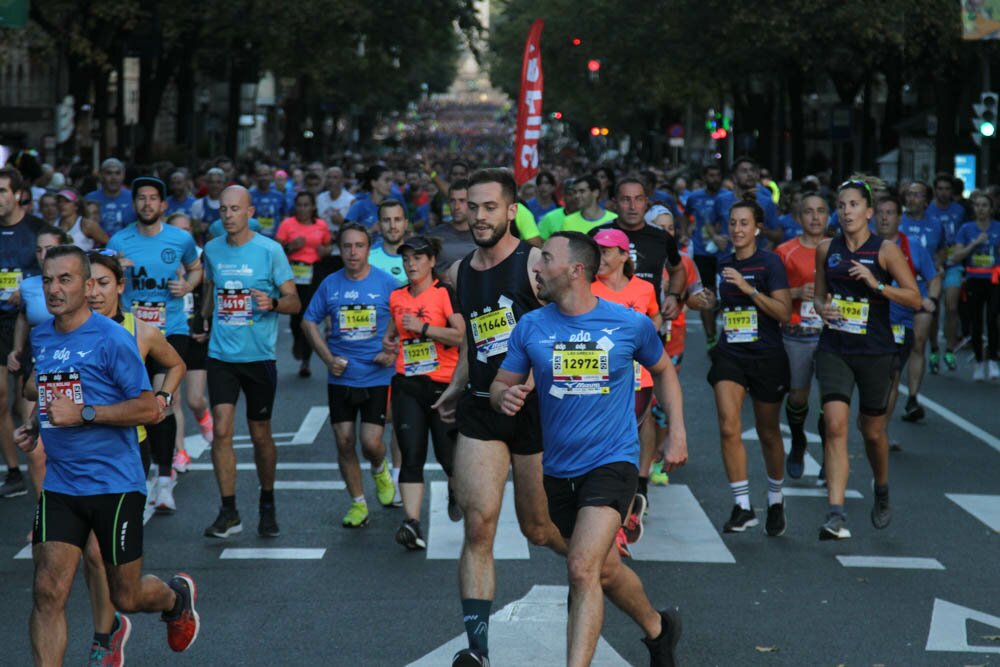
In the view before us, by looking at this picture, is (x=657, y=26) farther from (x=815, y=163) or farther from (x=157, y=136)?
(x=157, y=136)

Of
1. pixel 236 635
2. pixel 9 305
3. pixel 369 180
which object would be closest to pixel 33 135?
pixel 369 180

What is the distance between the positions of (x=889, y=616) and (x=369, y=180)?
1204 centimetres

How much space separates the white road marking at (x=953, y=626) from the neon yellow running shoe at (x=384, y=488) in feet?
12.2

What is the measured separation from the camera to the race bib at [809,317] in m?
11.0

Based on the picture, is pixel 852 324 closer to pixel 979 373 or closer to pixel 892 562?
pixel 892 562

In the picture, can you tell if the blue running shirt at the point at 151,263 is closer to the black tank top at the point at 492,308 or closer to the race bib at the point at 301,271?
the black tank top at the point at 492,308

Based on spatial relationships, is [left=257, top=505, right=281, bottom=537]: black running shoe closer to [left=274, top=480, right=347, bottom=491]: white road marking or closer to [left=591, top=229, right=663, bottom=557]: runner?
[left=274, top=480, right=347, bottom=491]: white road marking

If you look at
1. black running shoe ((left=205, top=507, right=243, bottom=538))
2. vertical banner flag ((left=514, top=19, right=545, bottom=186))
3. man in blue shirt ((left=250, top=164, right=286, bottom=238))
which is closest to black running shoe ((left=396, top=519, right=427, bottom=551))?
black running shoe ((left=205, top=507, right=243, bottom=538))

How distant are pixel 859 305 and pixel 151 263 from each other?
422 cm

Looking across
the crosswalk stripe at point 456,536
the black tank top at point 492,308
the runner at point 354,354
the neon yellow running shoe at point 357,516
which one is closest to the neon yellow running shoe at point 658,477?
the crosswalk stripe at point 456,536

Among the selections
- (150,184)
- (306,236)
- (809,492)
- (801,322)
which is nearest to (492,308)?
(150,184)

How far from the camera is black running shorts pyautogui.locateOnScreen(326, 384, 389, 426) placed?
1051 centimetres

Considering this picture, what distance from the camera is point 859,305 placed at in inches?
397

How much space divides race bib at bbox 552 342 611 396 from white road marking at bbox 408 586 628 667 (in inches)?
50.0
